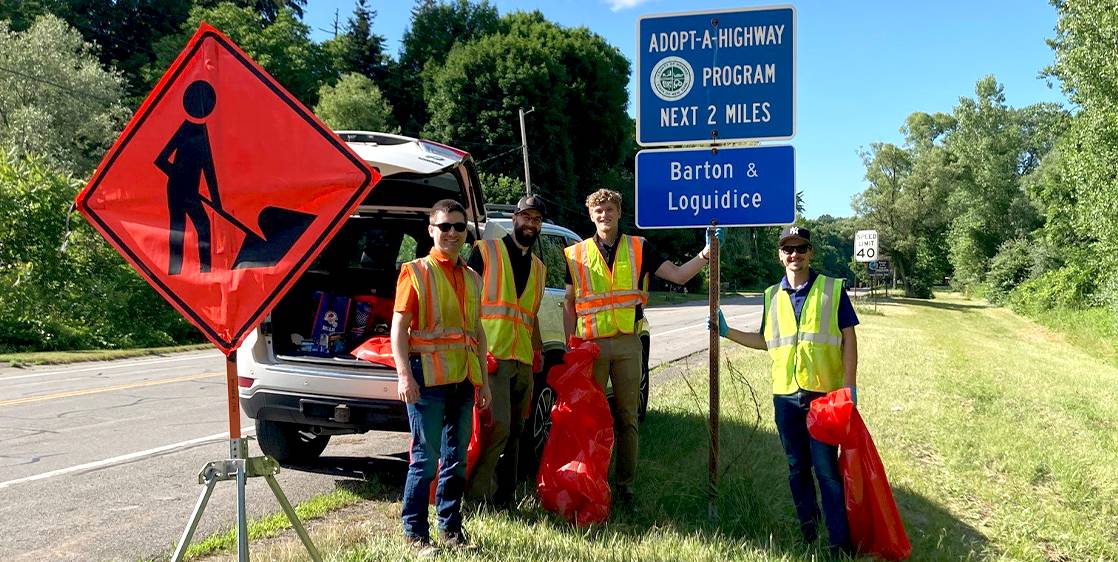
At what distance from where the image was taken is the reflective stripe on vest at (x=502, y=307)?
4453 mm

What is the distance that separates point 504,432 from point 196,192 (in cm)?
220

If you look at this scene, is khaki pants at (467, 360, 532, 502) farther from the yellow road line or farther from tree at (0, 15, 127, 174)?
tree at (0, 15, 127, 174)

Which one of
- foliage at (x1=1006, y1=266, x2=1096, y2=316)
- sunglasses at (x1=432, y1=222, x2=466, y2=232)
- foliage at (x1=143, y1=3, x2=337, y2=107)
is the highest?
foliage at (x1=143, y1=3, x2=337, y2=107)

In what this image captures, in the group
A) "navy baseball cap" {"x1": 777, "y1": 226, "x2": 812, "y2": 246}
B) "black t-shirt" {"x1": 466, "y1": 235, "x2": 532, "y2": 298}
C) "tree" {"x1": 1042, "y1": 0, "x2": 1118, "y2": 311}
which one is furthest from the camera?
"tree" {"x1": 1042, "y1": 0, "x2": 1118, "y2": 311}

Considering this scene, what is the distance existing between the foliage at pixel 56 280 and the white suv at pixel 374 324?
1379 cm

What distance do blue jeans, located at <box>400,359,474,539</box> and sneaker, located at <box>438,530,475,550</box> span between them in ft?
0.07

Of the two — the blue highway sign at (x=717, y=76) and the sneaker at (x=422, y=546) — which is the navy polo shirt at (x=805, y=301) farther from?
the sneaker at (x=422, y=546)

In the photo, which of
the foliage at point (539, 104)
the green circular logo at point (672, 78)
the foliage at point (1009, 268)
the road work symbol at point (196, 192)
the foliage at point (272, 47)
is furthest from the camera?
the foliage at point (1009, 268)

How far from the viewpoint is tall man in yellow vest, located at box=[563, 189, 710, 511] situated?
4652 mm

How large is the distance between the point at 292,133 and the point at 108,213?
0.76m

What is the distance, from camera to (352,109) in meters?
39.6

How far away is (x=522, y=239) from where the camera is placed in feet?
15.1

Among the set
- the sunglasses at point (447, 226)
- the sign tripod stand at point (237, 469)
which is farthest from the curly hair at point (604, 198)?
the sign tripod stand at point (237, 469)

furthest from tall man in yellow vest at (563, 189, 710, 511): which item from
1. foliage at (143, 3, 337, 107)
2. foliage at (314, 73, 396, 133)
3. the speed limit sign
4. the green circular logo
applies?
foliage at (143, 3, 337, 107)
